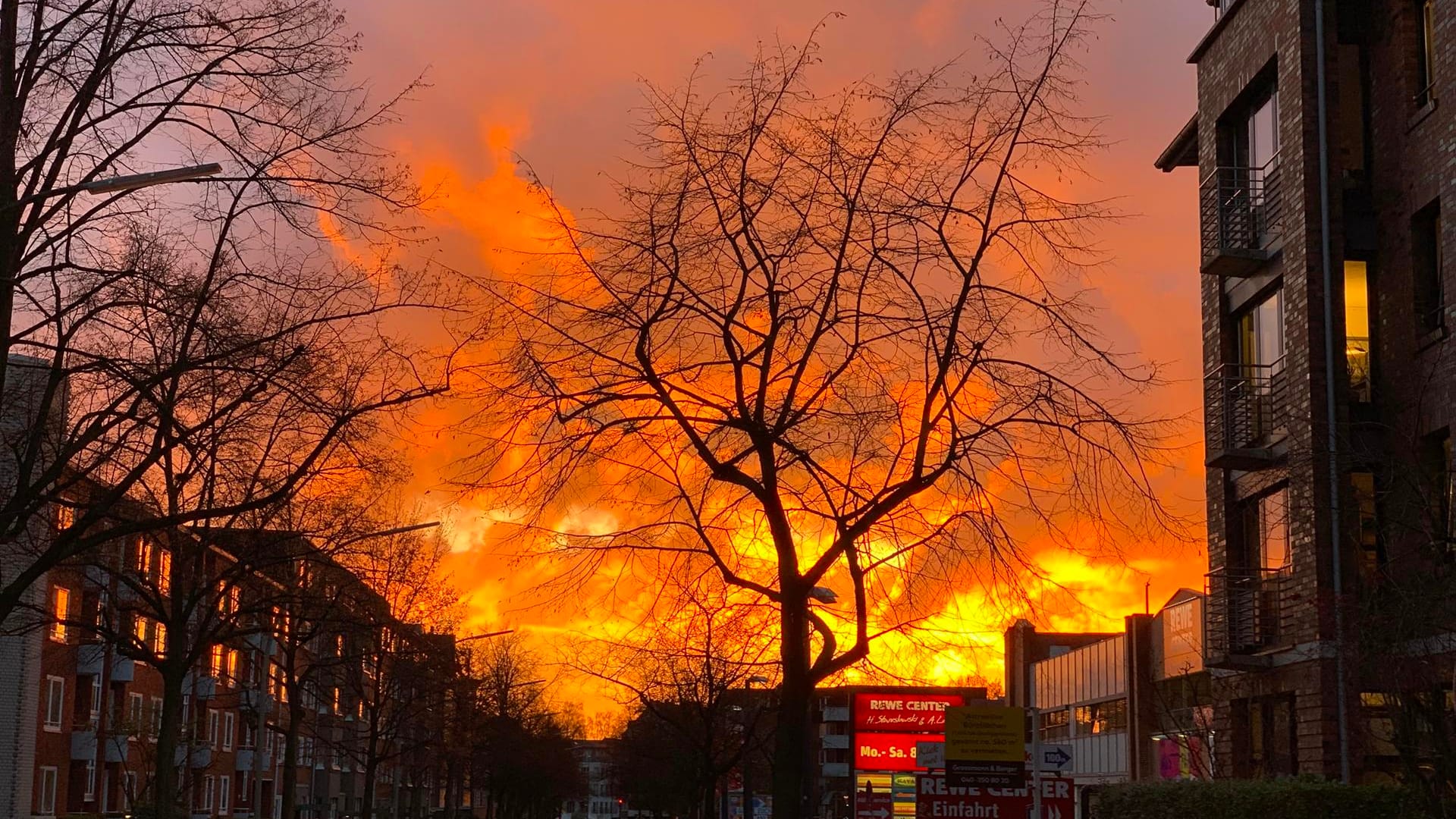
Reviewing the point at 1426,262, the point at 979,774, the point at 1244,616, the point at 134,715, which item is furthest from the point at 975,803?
the point at 134,715

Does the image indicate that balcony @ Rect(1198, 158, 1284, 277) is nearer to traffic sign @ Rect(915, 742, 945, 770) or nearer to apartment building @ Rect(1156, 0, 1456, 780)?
apartment building @ Rect(1156, 0, 1456, 780)

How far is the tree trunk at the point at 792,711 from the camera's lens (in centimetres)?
1633

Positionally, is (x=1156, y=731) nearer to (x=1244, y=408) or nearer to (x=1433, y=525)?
(x=1244, y=408)

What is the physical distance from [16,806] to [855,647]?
4263cm

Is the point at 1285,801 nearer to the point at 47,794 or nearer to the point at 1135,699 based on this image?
the point at 1135,699

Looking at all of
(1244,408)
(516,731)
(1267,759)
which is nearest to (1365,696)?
(1267,759)

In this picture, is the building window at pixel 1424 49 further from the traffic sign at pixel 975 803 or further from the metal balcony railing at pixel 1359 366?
the traffic sign at pixel 975 803

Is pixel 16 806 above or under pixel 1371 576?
under

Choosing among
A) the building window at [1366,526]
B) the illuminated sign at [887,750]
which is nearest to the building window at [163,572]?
the illuminated sign at [887,750]

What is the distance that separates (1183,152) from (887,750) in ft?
66.1

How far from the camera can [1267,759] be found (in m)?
28.3

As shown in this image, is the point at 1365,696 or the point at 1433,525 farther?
the point at 1365,696

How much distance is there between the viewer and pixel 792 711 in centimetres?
1648

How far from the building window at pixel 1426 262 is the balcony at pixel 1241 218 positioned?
2771 millimetres
